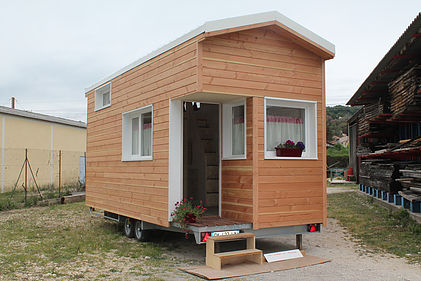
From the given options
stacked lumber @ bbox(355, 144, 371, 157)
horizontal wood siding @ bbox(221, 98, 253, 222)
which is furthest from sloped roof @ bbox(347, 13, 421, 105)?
horizontal wood siding @ bbox(221, 98, 253, 222)

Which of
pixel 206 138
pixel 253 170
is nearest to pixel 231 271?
pixel 253 170

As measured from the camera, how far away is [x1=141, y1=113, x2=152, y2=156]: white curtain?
27.4ft

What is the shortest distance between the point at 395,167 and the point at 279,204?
697 cm

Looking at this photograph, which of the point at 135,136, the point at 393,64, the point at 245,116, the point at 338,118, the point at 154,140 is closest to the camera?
the point at 245,116

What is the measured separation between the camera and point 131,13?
10578 mm

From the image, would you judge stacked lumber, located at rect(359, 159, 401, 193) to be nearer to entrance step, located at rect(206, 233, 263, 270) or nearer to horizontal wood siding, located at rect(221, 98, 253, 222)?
horizontal wood siding, located at rect(221, 98, 253, 222)

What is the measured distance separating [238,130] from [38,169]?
16.0 m

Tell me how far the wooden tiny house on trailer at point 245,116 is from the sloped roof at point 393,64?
8.10 feet

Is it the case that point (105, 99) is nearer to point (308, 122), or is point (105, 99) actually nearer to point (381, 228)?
point (308, 122)

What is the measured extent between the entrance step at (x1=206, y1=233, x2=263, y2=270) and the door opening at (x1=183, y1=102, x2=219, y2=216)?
124 inches

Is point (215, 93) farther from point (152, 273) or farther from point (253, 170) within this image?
point (152, 273)

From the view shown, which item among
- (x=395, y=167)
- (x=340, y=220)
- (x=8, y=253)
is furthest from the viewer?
(x=395, y=167)

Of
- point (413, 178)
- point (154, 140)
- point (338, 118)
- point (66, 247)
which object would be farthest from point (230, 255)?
point (338, 118)

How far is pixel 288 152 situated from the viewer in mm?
7219
